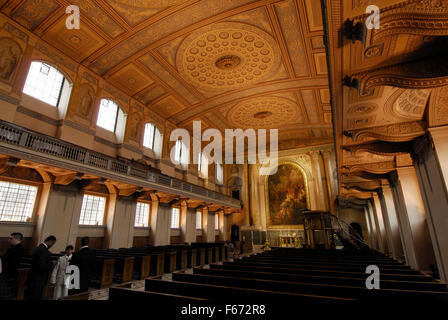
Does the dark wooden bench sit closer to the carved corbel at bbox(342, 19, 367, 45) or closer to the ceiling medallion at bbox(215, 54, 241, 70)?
the carved corbel at bbox(342, 19, 367, 45)

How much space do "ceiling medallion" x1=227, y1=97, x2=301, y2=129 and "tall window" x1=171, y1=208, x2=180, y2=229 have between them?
7.92m

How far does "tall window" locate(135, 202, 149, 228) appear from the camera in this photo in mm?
13173

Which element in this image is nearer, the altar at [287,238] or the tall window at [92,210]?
the tall window at [92,210]

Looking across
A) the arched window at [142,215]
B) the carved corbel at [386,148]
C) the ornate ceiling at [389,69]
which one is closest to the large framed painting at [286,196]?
the arched window at [142,215]

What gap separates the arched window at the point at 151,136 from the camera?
48.0 ft

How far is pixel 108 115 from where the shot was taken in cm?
1244

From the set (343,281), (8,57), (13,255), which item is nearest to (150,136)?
(8,57)

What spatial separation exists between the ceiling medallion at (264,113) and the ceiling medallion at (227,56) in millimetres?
2357

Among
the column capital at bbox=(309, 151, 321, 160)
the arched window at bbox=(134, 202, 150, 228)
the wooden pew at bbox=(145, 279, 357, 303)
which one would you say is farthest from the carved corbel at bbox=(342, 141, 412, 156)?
the column capital at bbox=(309, 151, 321, 160)

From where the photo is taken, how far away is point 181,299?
2135 mm

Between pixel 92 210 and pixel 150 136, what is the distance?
5897 mm

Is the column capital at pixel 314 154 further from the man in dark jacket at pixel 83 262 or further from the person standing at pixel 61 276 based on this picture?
the person standing at pixel 61 276
